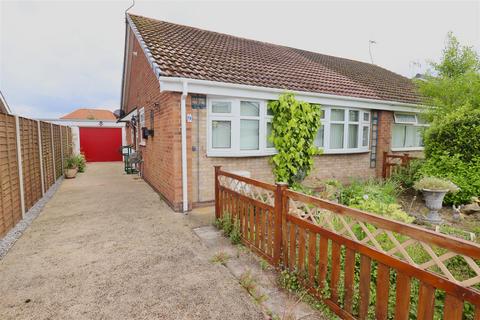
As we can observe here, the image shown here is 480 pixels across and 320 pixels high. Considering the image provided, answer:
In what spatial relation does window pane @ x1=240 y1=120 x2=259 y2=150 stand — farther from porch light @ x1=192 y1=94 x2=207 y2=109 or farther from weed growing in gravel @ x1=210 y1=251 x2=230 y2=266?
weed growing in gravel @ x1=210 y1=251 x2=230 y2=266

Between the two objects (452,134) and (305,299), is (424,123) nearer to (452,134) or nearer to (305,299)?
(452,134)

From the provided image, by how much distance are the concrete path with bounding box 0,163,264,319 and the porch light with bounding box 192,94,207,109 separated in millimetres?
2561

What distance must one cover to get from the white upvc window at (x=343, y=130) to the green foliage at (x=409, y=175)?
1.38 metres

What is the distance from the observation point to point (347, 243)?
2289 mm

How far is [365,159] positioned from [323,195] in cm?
447

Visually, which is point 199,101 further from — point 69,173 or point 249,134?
point 69,173

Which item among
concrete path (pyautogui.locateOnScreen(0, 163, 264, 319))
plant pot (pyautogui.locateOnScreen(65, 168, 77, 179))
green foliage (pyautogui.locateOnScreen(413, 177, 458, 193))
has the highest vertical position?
green foliage (pyautogui.locateOnScreen(413, 177, 458, 193))

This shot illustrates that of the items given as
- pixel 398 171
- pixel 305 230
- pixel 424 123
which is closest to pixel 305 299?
pixel 305 230

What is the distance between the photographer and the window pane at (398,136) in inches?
391

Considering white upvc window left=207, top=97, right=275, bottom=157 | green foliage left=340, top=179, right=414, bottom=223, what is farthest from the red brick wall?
green foliage left=340, top=179, right=414, bottom=223

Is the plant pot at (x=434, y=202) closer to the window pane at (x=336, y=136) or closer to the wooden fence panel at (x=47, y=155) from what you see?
the window pane at (x=336, y=136)

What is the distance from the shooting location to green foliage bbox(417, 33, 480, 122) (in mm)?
7488

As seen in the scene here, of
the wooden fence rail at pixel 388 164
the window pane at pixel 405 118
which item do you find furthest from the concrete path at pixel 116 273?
the window pane at pixel 405 118

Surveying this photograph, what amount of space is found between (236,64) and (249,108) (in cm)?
181
